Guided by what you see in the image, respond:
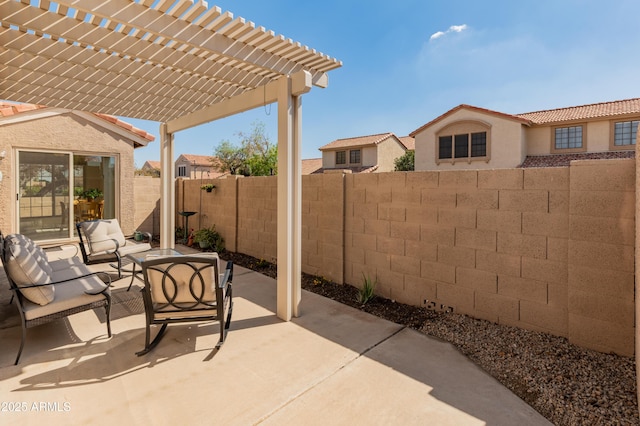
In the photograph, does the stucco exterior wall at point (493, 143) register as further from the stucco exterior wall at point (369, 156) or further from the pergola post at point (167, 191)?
the pergola post at point (167, 191)

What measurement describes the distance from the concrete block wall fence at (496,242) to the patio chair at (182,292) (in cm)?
256

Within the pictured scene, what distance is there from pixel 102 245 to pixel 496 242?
625 centimetres

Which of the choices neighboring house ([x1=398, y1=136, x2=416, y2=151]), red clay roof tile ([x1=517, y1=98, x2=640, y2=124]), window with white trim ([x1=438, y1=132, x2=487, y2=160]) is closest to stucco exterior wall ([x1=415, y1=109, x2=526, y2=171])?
window with white trim ([x1=438, y1=132, x2=487, y2=160])

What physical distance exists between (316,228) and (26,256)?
3.90 m

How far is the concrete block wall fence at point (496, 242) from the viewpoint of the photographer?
3092 millimetres

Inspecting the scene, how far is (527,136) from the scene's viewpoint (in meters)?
19.7

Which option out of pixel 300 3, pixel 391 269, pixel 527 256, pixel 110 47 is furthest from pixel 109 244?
pixel 300 3

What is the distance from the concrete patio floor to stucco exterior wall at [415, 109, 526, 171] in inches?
726

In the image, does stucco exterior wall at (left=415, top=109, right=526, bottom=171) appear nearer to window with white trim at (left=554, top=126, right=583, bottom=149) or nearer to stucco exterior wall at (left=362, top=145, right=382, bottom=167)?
window with white trim at (left=554, top=126, right=583, bottom=149)

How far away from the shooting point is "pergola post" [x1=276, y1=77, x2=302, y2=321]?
414cm

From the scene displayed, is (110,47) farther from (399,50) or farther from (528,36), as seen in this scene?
(399,50)

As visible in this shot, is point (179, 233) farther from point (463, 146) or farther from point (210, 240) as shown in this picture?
point (463, 146)

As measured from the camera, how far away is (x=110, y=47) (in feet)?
12.2

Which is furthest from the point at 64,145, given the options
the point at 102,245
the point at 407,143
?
the point at 407,143
